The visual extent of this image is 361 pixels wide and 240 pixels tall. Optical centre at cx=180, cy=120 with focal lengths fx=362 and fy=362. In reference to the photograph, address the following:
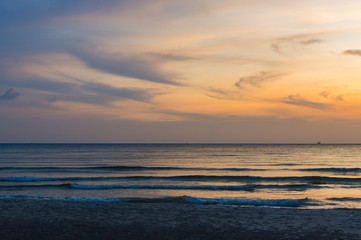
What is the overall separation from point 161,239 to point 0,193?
62.9 ft

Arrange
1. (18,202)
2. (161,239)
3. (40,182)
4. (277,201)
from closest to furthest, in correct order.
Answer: (161,239) < (18,202) < (277,201) < (40,182)

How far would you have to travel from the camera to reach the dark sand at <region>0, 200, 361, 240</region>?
1162 cm

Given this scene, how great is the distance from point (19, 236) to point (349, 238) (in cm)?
1022

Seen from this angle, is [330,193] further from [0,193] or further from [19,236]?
[0,193]

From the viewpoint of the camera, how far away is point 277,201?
2089 centimetres

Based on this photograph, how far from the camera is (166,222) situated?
45.0ft

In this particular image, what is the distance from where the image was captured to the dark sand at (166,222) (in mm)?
11625

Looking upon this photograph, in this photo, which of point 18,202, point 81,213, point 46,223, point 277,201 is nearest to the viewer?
point 46,223

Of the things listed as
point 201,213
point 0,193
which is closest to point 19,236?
point 201,213

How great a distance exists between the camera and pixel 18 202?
18281mm

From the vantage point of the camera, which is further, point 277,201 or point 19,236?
point 277,201

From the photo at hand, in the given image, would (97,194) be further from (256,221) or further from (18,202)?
(256,221)

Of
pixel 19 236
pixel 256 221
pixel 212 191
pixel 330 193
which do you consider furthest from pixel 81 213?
pixel 330 193

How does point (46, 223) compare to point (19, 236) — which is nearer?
point (19, 236)
